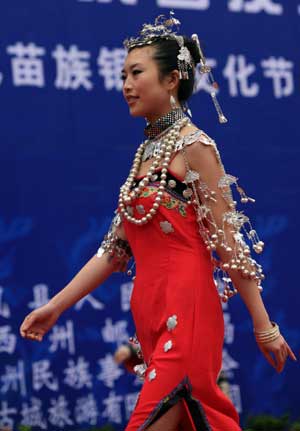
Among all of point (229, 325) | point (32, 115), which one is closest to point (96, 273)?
point (32, 115)

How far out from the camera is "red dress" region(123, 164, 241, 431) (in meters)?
2.69

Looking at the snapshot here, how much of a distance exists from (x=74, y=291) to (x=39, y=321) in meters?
0.13

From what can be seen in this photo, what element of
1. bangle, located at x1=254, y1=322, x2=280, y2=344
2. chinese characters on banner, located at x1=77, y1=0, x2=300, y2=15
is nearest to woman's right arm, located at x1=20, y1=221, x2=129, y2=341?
bangle, located at x1=254, y1=322, x2=280, y2=344

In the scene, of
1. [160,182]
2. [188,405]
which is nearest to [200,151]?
[160,182]

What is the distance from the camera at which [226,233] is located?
2.82 metres

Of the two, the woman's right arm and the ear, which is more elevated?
the ear

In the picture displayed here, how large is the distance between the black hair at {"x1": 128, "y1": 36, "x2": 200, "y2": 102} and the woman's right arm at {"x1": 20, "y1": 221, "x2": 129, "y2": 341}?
435 mm

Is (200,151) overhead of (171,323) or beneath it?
overhead

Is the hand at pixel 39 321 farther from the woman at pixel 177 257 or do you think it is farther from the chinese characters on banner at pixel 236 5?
the chinese characters on banner at pixel 236 5

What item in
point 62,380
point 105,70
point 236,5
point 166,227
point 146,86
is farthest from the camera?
point 236,5

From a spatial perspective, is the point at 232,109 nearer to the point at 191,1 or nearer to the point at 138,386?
the point at 191,1

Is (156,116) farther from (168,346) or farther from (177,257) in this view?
(168,346)

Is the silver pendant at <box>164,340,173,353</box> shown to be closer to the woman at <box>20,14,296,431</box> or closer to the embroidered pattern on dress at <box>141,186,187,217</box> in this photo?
the woman at <box>20,14,296,431</box>

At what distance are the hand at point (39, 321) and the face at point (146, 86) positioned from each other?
596 millimetres
